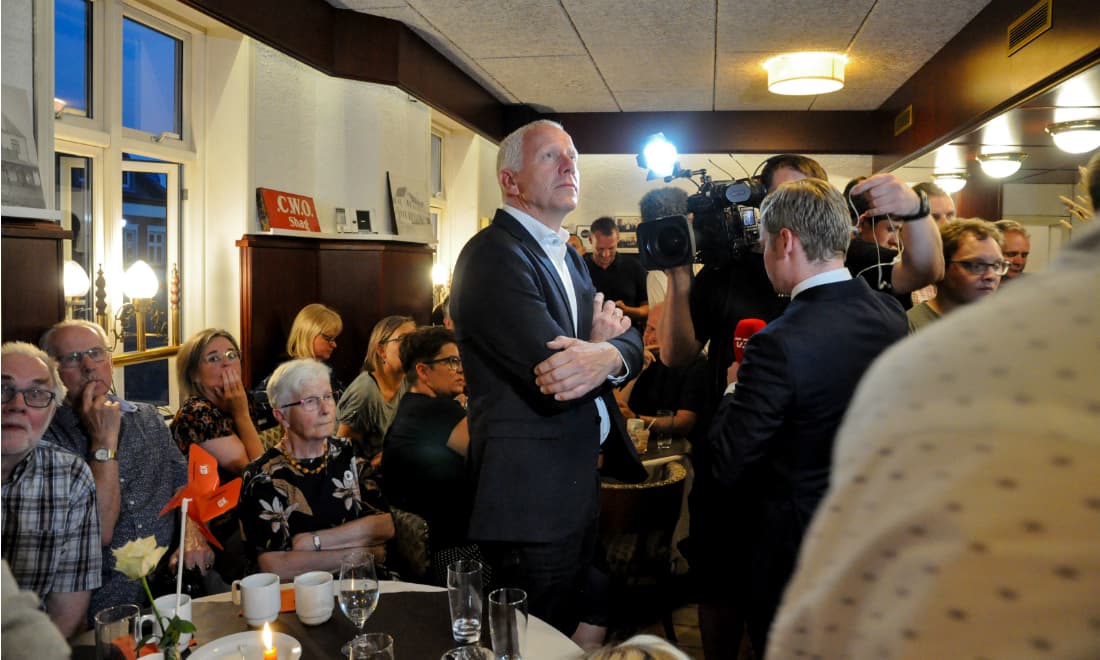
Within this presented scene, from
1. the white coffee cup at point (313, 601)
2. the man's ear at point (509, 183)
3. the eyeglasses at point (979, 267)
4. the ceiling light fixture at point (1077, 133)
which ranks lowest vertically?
the white coffee cup at point (313, 601)

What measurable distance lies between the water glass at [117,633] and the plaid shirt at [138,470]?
2.73 ft

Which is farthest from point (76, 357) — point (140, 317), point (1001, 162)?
point (1001, 162)

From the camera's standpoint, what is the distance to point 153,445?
2.41 meters

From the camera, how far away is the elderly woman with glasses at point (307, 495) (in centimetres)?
221

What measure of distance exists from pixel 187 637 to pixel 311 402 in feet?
3.04

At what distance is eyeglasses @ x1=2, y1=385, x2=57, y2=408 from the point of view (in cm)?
183

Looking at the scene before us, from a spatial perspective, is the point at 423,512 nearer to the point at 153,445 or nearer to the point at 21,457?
the point at 153,445

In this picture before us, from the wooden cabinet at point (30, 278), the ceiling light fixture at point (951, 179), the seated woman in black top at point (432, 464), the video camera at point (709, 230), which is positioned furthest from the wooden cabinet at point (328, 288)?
the ceiling light fixture at point (951, 179)

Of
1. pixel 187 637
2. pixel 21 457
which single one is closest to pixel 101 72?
pixel 21 457

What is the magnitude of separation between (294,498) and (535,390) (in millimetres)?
945

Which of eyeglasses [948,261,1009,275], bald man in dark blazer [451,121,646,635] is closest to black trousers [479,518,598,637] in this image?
bald man in dark blazer [451,121,646,635]

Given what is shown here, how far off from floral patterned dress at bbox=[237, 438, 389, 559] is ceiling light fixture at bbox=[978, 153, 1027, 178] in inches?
225

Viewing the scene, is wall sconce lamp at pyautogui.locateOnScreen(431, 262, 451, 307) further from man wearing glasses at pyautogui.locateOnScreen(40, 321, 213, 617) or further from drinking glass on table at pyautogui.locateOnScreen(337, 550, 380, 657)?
drinking glass on table at pyautogui.locateOnScreen(337, 550, 380, 657)

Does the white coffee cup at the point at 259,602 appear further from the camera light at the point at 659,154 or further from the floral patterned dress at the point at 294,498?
the camera light at the point at 659,154
